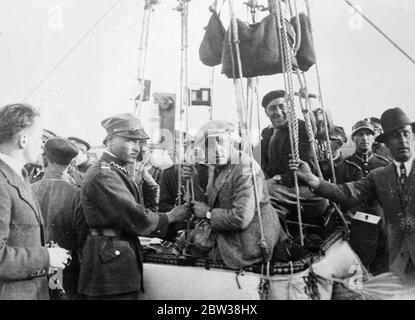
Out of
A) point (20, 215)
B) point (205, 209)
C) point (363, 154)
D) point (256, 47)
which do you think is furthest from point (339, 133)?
point (20, 215)

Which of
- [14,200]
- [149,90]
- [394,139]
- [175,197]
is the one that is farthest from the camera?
[149,90]

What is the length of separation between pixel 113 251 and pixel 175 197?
5.95 feet

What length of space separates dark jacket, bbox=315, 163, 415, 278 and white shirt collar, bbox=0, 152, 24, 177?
1.88 meters

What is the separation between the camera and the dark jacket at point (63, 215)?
303cm

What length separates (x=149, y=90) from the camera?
554 cm

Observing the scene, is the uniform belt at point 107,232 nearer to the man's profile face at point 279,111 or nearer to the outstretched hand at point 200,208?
the outstretched hand at point 200,208

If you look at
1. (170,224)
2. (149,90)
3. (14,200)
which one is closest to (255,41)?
(170,224)

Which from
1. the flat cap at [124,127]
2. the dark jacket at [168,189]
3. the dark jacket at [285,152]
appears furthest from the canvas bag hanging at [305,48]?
the dark jacket at [168,189]

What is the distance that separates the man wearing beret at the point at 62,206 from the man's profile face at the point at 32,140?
3.58 feet

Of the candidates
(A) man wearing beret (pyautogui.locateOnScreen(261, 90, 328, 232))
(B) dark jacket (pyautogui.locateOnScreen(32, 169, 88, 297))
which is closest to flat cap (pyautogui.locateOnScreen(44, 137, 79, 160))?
(B) dark jacket (pyautogui.locateOnScreen(32, 169, 88, 297))

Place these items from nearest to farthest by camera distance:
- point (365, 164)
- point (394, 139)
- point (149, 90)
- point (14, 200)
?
point (14, 200), point (394, 139), point (365, 164), point (149, 90)

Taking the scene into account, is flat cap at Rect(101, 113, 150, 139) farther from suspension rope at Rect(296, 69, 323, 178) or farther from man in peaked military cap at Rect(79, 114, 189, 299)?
suspension rope at Rect(296, 69, 323, 178)
